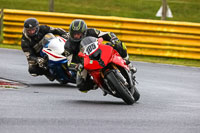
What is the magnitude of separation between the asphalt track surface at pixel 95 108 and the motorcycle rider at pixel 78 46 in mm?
311

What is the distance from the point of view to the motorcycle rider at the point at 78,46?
964 cm

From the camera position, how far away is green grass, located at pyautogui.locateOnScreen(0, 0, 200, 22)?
36.1 meters

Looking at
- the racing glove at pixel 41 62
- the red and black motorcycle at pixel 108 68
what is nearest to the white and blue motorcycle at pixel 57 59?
the racing glove at pixel 41 62

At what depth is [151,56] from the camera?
1764cm

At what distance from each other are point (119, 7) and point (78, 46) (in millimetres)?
28861

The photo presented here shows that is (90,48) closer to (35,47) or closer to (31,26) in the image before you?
(31,26)

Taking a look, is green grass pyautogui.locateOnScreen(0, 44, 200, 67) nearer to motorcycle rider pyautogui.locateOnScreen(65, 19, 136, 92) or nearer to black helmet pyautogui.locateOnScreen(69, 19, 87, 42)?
motorcycle rider pyautogui.locateOnScreen(65, 19, 136, 92)

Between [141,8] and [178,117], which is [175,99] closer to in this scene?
[178,117]

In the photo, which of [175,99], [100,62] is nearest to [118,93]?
[100,62]

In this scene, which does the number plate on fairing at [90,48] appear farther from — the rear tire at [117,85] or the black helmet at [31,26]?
the black helmet at [31,26]

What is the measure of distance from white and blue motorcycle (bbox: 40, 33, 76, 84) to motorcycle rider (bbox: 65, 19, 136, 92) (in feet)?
4.91

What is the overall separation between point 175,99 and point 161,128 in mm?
3465

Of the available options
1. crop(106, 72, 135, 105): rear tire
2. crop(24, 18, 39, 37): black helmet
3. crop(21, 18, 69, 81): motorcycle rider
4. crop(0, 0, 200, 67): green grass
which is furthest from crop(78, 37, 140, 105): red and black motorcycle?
crop(0, 0, 200, 67): green grass

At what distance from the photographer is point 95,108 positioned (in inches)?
345
